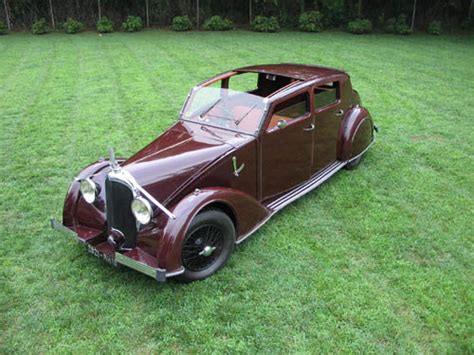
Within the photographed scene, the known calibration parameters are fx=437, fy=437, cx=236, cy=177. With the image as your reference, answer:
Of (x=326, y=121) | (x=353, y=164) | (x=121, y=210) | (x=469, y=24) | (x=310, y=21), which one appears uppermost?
(x=310, y=21)

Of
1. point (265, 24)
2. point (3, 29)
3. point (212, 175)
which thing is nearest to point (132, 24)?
point (3, 29)

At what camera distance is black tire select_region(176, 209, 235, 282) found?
364 cm

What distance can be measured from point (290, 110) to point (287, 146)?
0.42m

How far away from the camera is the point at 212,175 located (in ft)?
13.1

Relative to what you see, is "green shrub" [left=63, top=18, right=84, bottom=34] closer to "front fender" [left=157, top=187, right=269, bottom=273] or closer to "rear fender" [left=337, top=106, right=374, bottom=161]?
"rear fender" [left=337, top=106, right=374, bottom=161]

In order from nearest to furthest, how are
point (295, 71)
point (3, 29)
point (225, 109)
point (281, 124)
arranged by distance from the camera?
point (281, 124) → point (225, 109) → point (295, 71) → point (3, 29)

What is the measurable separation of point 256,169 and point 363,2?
17.4 m

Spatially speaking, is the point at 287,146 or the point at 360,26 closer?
the point at 287,146

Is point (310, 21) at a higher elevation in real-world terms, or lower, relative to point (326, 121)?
higher

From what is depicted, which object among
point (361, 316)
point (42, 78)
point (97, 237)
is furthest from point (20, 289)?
point (42, 78)

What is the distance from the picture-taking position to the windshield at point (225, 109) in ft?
14.7

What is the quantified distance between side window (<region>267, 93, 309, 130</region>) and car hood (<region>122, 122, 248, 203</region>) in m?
0.51

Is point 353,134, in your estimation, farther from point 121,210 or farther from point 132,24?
point 132,24

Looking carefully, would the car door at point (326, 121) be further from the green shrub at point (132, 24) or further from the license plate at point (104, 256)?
the green shrub at point (132, 24)
